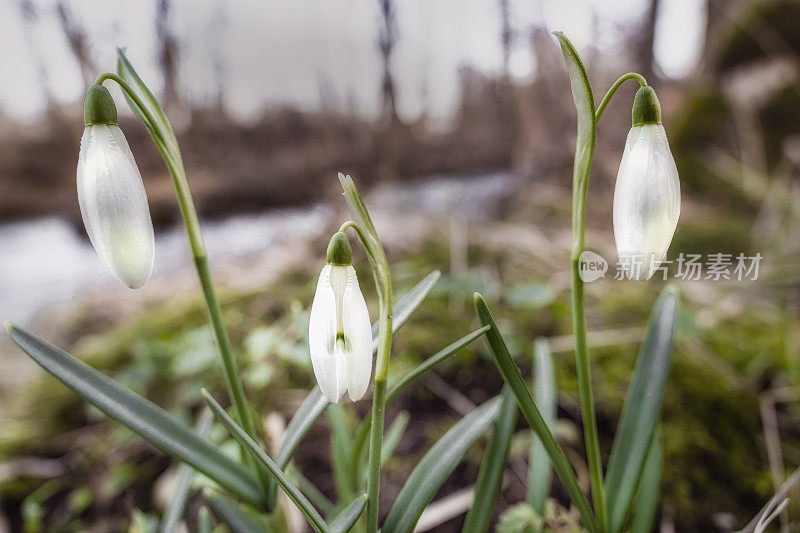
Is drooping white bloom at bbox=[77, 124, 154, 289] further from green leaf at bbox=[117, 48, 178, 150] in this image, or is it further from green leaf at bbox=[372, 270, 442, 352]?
green leaf at bbox=[372, 270, 442, 352]

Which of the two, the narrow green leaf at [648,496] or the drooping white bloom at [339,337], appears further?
the narrow green leaf at [648,496]

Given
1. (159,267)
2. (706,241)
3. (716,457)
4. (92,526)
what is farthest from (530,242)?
(159,267)

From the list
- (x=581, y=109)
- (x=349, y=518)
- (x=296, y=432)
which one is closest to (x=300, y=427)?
(x=296, y=432)

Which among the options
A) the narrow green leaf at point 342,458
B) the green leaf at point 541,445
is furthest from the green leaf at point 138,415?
the green leaf at point 541,445

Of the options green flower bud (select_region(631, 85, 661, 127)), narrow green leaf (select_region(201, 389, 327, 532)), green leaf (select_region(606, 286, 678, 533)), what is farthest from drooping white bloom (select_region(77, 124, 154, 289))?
green leaf (select_region(606, 286, 678, 533))

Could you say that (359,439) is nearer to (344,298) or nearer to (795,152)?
(344,298)

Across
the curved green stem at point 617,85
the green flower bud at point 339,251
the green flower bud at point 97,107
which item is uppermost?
the green flower bud at point 97,107

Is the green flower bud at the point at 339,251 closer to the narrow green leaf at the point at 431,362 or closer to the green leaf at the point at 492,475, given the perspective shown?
the narrow green leaf at the point at 431,362
